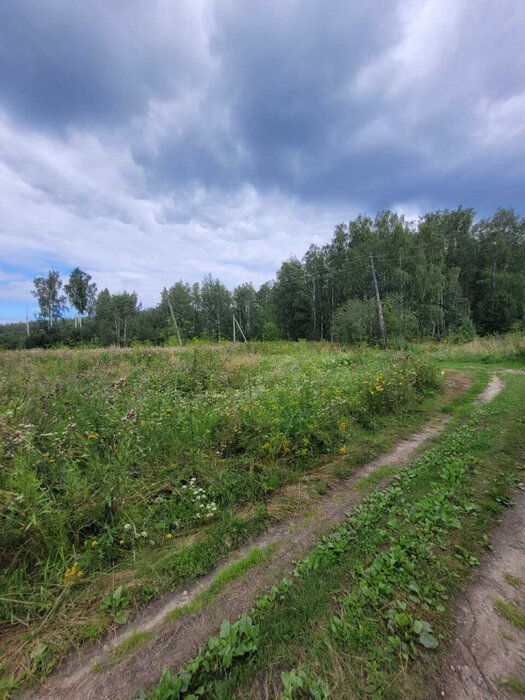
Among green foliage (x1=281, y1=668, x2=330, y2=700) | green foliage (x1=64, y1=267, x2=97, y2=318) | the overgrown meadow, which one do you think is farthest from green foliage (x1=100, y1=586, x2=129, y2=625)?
green foliage (x1=64, y1=267, x2=97, y2=318)

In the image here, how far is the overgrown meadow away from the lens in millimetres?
2207

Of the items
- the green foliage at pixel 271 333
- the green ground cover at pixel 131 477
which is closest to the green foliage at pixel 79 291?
the green foliage at pixel 271 333

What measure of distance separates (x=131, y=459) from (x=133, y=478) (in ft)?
0.75

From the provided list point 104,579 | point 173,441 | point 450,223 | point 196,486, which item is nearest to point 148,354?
point 173,441

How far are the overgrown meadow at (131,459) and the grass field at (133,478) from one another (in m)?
0.02

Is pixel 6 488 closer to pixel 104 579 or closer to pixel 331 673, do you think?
pixel 104 579

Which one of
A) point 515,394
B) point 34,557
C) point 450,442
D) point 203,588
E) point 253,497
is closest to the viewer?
point 203,588

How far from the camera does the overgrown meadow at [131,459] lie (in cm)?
221

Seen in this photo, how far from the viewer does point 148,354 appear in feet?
37.6

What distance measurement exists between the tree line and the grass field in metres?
13.7

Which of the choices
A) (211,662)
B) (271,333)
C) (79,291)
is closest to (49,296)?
(79,291)

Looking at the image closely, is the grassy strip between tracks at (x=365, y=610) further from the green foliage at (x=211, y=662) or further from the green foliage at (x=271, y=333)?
the green foliage at (x=271, y=333)

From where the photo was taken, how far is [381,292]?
30594mm

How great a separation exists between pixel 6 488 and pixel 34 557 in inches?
28.1
